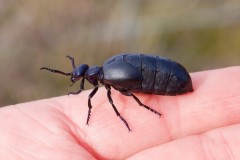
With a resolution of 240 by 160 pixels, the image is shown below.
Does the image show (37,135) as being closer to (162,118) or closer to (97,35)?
(162,118)

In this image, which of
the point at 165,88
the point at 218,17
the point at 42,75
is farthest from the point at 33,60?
the point at 165,88

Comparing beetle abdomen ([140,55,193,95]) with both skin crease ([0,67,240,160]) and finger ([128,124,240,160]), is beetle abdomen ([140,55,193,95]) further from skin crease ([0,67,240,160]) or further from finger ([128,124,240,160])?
finger ([128,124,240,160])

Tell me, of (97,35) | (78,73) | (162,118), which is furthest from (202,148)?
(97,35)

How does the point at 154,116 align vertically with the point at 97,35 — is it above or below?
above

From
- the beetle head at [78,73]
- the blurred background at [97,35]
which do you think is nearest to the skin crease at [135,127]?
the beetle head at [78,73]

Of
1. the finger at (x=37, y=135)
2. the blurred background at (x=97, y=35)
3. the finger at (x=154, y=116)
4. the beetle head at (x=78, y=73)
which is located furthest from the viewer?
the blurred background at (x=97, y=35)

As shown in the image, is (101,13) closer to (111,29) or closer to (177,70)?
(111,29)

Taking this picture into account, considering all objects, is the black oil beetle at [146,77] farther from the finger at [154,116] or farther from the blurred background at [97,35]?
the blurred background at [97,35]

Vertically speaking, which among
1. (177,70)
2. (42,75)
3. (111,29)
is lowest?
(42,75)
